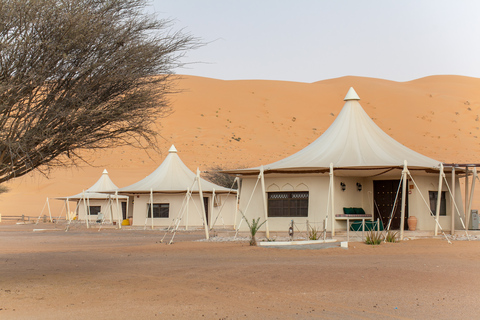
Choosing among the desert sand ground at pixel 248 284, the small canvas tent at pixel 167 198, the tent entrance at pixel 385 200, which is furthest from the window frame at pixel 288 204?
the small canvas tent at pixel 167 198

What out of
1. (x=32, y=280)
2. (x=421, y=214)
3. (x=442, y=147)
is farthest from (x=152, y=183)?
(x=442, y=147)

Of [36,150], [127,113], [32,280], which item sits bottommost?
[32,280]

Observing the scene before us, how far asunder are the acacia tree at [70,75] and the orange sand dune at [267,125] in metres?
41.9

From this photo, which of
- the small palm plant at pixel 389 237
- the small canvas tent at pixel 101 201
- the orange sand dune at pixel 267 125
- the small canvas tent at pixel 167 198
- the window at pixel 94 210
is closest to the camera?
the small palm plant at pixel 389 237

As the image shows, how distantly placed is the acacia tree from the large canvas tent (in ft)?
34.2

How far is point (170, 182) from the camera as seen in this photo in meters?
34.4

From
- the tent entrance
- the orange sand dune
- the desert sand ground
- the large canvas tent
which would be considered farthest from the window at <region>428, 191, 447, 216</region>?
the orange sand dune

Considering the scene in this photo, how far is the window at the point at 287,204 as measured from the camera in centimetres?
2273

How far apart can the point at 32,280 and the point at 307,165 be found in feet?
39.6

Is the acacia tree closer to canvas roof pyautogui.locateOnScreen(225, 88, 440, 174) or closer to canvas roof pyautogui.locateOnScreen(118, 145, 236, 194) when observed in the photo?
canvas roof pyautogui.locateOnScreen(225, 88, 440, 174)

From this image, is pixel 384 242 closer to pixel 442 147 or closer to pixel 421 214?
pixel 421 214

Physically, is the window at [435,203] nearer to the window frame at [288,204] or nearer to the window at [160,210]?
the window frame at [288,204]

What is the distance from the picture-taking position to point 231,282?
11.3 metres

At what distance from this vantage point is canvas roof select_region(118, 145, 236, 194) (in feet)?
110
